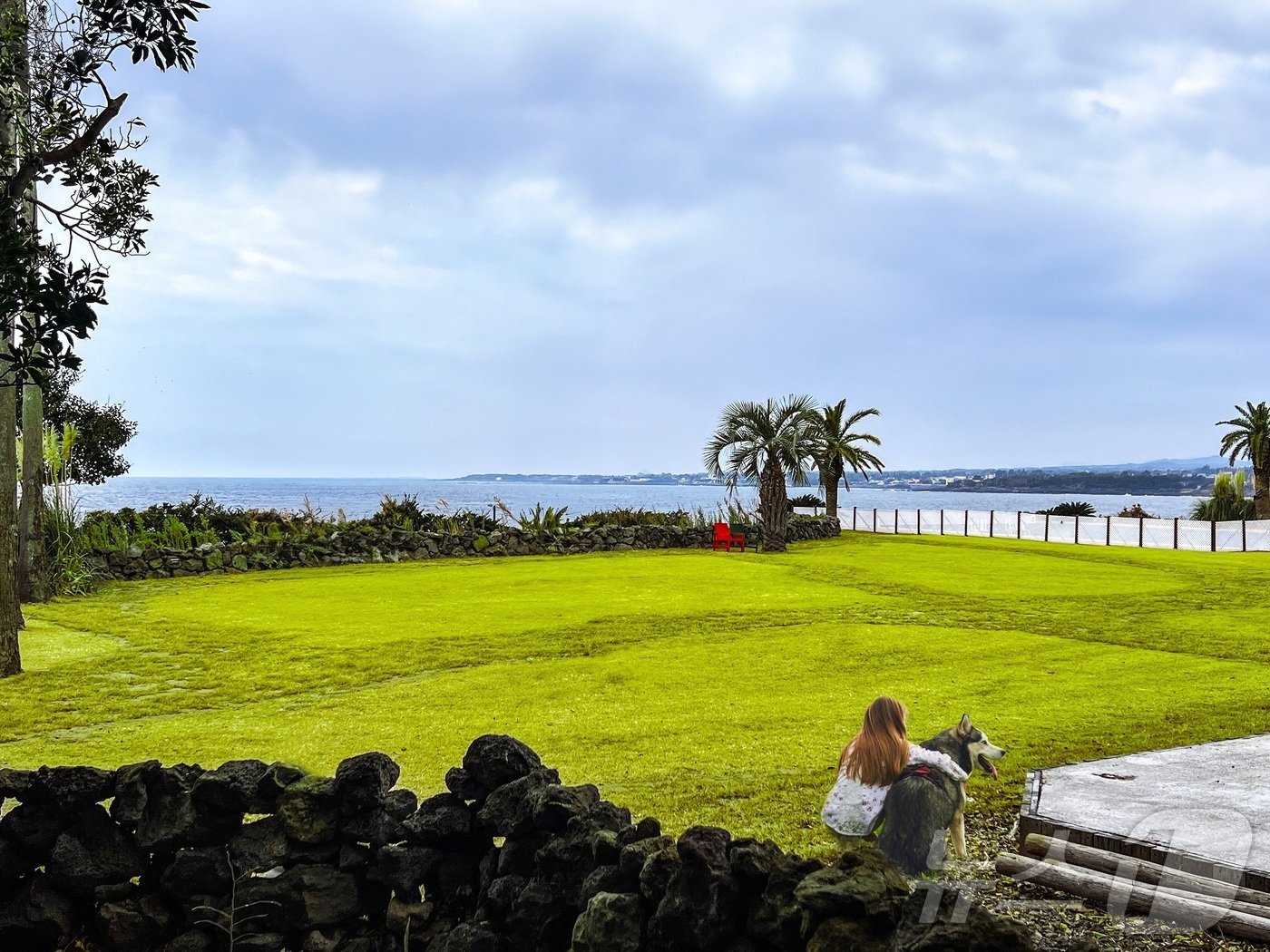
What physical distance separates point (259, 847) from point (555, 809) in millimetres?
1469

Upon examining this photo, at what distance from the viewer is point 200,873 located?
440cm

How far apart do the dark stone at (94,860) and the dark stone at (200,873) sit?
0.75 feet

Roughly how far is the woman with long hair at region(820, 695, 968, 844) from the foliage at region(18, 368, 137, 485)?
33255mm

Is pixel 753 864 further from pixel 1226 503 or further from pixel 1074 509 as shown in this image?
pixel 1074 509

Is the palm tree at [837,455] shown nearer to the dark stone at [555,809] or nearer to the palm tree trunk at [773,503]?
the palm tree trunk at [773,503]

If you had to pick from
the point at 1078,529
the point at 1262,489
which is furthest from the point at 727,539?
the point at 1262,489

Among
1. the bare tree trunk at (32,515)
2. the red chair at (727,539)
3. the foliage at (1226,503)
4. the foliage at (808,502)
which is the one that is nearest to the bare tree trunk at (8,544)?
the bare tree trunk at (32,515)

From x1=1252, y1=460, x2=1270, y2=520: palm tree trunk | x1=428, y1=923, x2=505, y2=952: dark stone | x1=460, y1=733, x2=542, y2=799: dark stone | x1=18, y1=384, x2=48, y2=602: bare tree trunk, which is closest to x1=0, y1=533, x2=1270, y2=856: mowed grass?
x1=18, y1=384, x2=48, y2=602: bare tree trunk

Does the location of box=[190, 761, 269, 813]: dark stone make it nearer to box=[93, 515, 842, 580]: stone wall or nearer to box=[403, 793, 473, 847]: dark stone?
box=[403, 793, 473, 847]: dark stone

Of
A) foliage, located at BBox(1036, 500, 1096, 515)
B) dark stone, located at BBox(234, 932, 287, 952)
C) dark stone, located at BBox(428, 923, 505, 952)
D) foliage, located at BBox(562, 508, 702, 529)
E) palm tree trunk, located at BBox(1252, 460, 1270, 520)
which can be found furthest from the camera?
foliage, located at BBox(1036, 500, 1096, 515)

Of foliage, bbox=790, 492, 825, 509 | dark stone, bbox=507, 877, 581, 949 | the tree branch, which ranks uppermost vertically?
the tree branch

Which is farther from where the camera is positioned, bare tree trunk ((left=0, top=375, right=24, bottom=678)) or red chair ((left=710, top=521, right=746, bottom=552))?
red chair ((left=710, top=521, right=746, bottom=552))

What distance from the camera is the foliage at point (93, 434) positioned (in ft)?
106

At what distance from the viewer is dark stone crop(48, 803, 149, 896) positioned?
4488 millimetres
